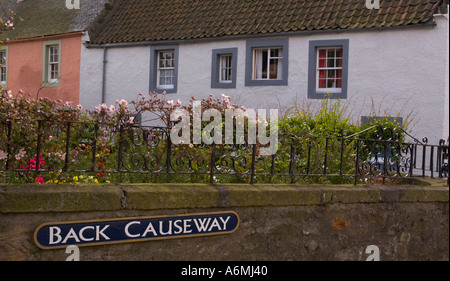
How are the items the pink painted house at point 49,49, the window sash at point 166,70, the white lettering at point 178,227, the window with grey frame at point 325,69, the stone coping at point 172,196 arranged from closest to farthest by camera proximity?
the stone coping at point 172,196
the white lettering at point 178,227
the window with grey frame at point 325,69
the window sash at point 166,70
the pink painted house at point 49,49

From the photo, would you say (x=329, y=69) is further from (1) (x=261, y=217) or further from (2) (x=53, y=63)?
(1) (x=261, y=217)

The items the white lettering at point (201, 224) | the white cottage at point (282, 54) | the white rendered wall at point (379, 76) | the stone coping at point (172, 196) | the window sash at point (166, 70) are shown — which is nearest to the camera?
the stone coping at point (172, 196)

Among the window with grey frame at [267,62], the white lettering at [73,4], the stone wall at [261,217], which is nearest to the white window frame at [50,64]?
the white lettering at [73,4]

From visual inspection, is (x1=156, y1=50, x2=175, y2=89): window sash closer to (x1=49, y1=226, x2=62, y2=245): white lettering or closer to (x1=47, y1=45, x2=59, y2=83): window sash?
(x1=47, y1=45, x2=59, y2=83): window sash

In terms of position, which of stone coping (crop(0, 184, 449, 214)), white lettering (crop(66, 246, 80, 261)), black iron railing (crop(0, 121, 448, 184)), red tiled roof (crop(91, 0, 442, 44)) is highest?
red tiled roof (crop(91, 0, 442, 44))

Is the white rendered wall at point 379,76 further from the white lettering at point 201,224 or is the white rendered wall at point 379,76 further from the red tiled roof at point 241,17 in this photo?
the white lettering at point 201,224

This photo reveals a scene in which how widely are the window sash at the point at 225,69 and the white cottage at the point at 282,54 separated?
33mm

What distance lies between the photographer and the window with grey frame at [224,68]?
57.8 feet

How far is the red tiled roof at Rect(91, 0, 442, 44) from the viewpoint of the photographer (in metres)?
15.3

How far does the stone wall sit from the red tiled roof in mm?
8080

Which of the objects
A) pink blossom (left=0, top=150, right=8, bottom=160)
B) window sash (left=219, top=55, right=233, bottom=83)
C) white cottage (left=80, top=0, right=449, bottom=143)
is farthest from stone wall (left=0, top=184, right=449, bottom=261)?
window sash (left=219, top=55, right=233, bottom=83)

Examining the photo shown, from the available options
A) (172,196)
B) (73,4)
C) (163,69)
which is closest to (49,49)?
(73,4)

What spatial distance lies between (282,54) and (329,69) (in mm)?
1446

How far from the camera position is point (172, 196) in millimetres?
5223
